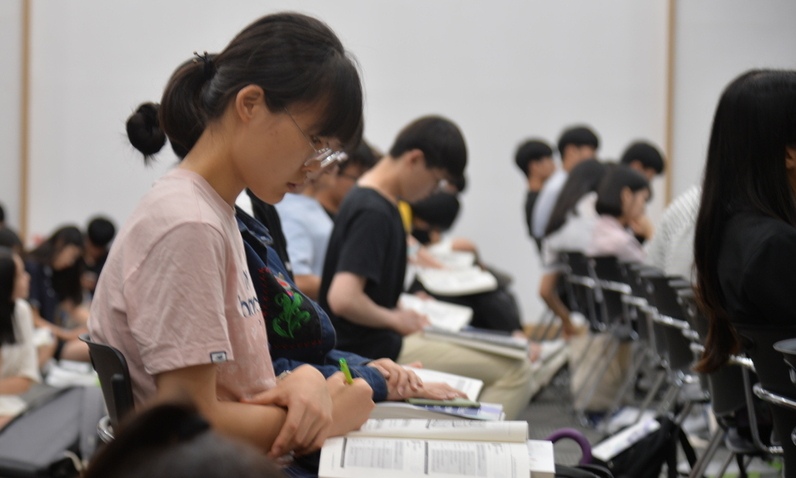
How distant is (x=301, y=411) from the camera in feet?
4.60

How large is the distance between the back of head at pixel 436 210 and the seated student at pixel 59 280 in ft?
6.60

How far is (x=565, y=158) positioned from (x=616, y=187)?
4.62 ft

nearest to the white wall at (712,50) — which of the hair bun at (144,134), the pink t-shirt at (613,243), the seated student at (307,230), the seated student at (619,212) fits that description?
the seated student at (619,212)

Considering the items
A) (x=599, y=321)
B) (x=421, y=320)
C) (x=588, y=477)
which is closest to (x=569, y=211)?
(x=599, y=321)

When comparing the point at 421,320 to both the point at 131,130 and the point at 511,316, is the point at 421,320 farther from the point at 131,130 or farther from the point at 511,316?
the point at 511,316

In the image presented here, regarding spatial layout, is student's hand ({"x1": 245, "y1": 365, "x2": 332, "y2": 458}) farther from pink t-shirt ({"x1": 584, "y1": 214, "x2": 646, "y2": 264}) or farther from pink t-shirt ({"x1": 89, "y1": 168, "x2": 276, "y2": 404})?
pink t-shirt ({"x1": 584, "y1": 214, "x2": 646, "y2": 264})

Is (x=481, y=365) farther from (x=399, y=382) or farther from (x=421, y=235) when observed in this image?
(x=421, y=235)

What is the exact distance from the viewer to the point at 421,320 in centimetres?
310

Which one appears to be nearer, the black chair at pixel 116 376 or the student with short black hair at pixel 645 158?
the black chair at pixel 116 376

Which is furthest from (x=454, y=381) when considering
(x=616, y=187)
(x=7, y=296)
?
(x=616, y=187)

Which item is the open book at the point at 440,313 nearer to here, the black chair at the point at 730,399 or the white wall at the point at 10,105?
the black chair at the point at 730,399

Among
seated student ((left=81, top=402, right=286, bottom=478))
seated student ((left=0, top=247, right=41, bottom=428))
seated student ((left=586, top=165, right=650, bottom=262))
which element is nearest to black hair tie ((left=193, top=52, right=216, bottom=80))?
seated student ((left=81, top=402, right=286, bottom=478))

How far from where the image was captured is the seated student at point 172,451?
67cm

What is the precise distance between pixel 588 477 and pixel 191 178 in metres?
0.80
